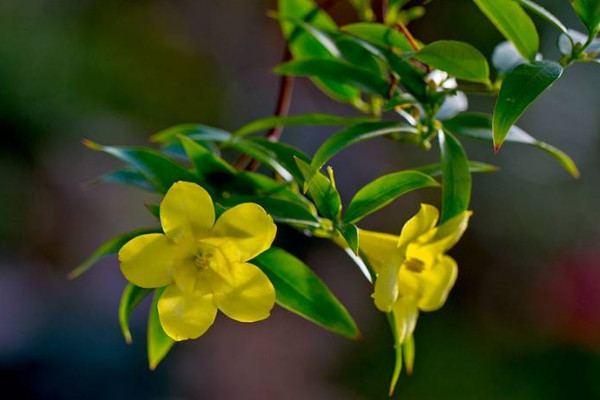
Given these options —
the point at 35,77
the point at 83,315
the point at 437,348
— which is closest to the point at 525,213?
the point at 437,348

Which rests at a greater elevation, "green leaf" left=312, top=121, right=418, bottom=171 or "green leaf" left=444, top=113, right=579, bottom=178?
"green leaf" left=312, top=121, right=418, bottom=171

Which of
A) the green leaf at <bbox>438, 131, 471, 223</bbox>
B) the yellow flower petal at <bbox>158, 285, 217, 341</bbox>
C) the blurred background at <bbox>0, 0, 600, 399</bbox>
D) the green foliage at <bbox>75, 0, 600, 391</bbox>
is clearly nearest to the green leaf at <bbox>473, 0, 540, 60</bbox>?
the green foliage at <bbox>75, 0, 600, 391</bbox>

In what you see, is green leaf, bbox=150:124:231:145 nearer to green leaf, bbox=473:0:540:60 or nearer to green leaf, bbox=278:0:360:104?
green leaf, bbox=278:0:360:104

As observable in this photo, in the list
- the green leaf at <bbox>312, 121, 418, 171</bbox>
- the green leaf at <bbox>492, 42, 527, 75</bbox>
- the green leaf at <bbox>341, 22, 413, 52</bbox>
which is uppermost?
the green leaf at <bbox>341, 22, 413, 52</bbox>

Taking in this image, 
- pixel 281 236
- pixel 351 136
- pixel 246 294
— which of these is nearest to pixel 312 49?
pixel 351 136

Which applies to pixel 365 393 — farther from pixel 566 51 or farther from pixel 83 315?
pixel 566 51

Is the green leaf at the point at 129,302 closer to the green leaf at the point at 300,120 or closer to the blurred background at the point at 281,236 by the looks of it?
the green leaf at the point at 300,120
